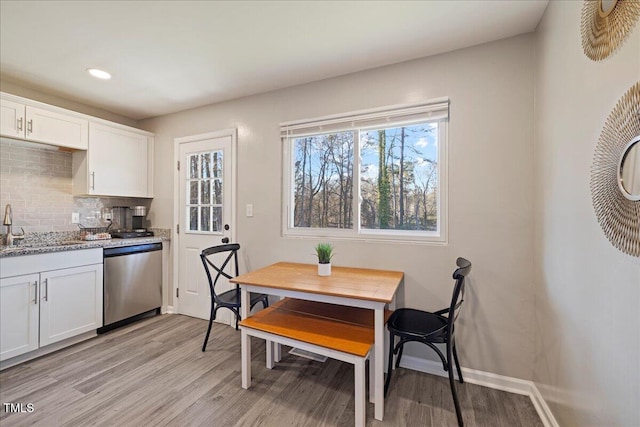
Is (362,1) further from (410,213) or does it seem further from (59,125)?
Result: (59,125)

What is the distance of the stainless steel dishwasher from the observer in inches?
109

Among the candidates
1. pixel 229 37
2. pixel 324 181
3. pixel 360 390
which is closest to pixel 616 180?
pixel 360 390

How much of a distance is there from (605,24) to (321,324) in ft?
6.68

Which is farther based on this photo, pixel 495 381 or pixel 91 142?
pixel 91 142

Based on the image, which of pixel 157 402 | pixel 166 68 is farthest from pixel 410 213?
pixel 166 68

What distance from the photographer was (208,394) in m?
1.86

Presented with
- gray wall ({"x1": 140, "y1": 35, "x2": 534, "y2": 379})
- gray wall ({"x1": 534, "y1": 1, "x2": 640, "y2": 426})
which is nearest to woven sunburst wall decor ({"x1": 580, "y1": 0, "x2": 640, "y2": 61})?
gray wall ({"x1": 534, "y1": 1, "x2": 640, "y2": 426})

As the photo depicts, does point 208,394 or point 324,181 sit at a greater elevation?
point 324,181

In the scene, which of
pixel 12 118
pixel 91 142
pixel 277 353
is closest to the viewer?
pixel 277 353

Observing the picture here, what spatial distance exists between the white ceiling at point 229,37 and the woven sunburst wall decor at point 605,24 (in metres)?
0.57

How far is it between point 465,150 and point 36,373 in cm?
364

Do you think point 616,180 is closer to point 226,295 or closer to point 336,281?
point 336,281

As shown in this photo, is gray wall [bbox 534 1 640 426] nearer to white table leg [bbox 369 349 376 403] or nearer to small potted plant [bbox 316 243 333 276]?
white table leg [bbox 369 349 376 403]

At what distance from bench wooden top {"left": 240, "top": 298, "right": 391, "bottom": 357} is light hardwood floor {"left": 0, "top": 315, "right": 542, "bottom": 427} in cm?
45
